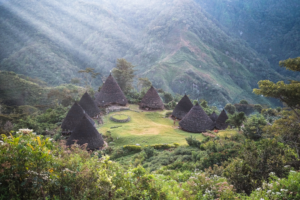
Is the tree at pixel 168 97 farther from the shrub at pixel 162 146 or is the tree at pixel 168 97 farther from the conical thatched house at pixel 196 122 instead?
the shrub at pixel 162 146

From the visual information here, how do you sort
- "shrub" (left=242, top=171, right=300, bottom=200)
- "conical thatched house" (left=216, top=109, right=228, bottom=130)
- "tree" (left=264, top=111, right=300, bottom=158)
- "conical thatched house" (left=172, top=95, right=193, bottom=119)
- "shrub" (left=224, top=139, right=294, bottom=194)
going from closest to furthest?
"shrub" (left=242, top=171, right=300, bottom=200) → "shrub" (left=224, top=139, right=294, bottom=194) → "tree" (left=264, top=111, right=300, bottom=158) → "conical thatched house" (left=216, top=109, right=228, bottom=130) → "conical thatched house" (left=172, top=95, right=193, bottom=119)

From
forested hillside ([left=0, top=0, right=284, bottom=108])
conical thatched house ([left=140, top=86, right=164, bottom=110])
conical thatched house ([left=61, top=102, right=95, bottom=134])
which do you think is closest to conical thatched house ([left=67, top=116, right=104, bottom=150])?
conical thatched house ([left=61, top=102, right=95, bottom=134])

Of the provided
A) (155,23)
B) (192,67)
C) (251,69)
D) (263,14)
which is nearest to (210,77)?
(192,67)

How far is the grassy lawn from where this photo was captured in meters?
16.3

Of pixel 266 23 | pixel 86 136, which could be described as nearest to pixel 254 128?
pixel 86 136

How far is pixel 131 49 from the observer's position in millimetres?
92438

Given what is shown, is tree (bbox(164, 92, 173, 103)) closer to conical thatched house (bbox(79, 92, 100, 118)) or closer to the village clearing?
the village clearing

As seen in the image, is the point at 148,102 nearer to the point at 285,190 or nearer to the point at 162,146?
the point at 162,146

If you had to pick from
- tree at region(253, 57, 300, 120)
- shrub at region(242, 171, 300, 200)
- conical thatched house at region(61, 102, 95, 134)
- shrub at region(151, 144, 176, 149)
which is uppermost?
tree at region(253, 57, 300, 120)

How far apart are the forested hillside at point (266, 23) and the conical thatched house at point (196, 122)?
277 ft

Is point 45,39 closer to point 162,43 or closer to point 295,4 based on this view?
point 162,43

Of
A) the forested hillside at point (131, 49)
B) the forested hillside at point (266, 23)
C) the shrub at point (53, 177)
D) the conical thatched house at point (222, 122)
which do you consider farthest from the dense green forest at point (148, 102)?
the forested hillside at point (266, 23)

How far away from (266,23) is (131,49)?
8399 cm

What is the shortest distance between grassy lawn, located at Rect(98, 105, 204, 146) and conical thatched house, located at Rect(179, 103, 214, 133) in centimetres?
70
